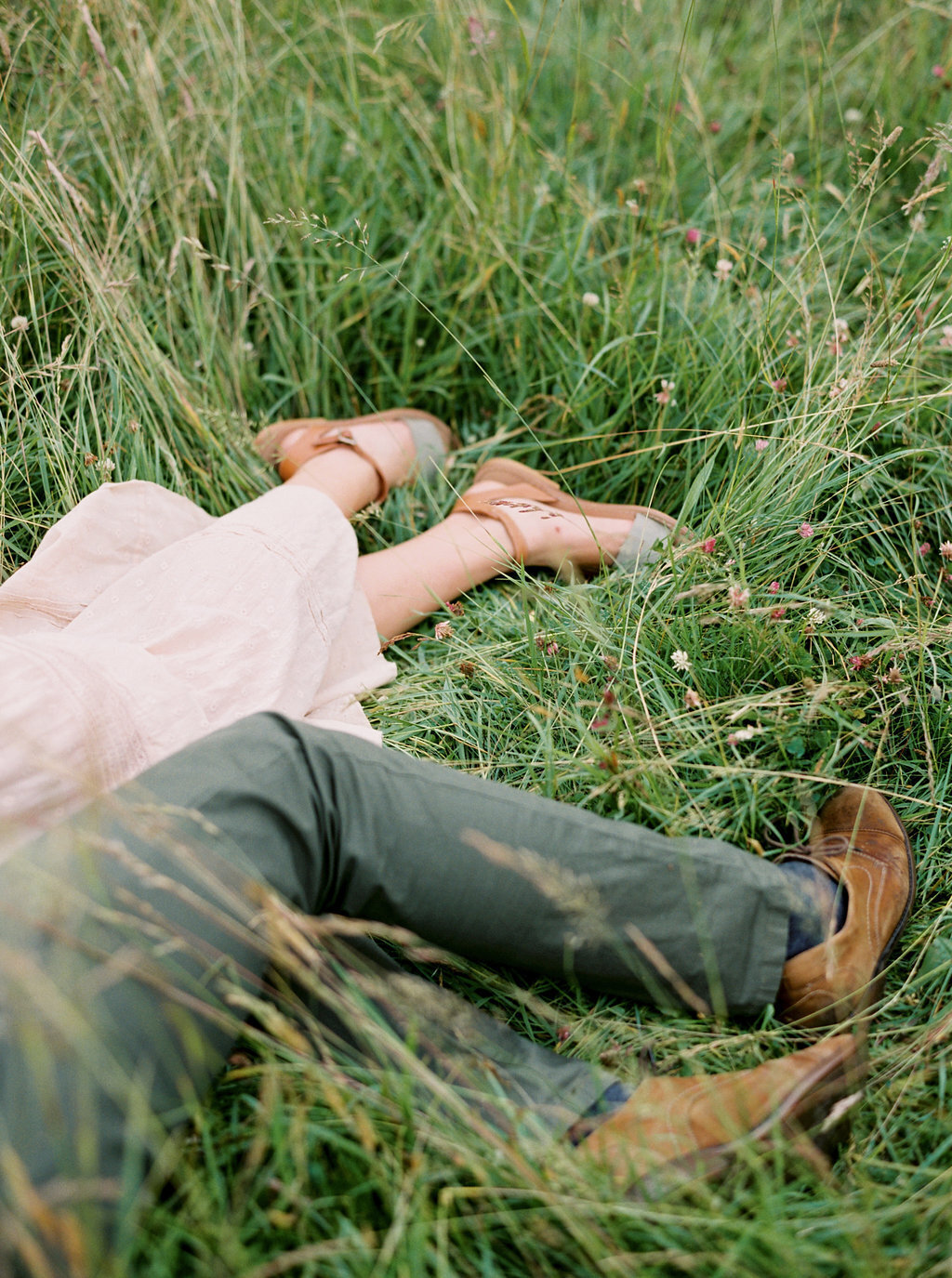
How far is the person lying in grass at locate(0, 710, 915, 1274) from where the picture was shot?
0.90 meters

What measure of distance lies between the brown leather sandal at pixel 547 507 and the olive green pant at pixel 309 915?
68cm

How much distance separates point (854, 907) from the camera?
51.3 inches

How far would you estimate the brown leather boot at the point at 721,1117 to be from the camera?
1.04 metres

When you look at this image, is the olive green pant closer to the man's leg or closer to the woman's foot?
the man's leg

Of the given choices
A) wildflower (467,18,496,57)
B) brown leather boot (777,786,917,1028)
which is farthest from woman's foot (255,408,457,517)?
brown leather boot (777,786,917,1028)

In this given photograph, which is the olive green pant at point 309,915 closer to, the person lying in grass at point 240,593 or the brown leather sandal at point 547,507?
the person lying in grass at point 240,593

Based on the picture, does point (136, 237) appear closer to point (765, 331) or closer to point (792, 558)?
point (765, 331)

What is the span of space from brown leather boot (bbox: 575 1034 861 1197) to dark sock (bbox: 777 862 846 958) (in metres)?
0.15

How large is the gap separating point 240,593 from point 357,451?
648mm

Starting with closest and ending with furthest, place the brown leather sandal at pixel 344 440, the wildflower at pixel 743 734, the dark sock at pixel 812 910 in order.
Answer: the dark sock at pixel 812 910
the wildflower at pixel 743 734
the brown leather sandal at pixel 344 440

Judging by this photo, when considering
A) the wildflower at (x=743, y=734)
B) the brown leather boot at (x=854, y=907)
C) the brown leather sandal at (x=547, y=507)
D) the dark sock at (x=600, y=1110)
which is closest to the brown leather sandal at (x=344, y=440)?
the brown leather sandal at (x=547, y=507)

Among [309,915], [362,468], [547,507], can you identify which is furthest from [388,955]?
[362,468]

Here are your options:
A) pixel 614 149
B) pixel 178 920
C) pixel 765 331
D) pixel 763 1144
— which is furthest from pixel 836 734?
pixel 614 149

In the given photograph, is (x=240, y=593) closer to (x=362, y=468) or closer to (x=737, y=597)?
(x=362, y=468)
